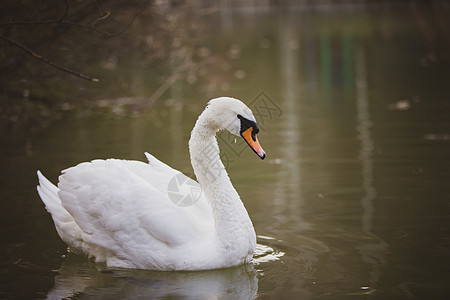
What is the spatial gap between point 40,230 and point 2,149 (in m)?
4.36

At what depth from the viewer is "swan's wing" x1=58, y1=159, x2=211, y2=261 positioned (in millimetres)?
6227

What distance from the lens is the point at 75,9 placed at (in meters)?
10.5

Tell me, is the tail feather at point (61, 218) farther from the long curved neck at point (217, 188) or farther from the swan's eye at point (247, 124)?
the swan's eye at point (247, 124)

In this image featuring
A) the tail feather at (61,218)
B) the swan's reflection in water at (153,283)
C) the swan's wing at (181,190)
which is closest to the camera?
the swan's reflection in water at (153,283)

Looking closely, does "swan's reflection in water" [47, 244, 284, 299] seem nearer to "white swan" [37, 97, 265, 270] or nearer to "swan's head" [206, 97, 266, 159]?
"white swan" [37, 97, 265, 270]

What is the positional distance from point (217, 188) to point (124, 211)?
778 millimetres

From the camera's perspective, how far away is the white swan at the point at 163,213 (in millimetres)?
6250

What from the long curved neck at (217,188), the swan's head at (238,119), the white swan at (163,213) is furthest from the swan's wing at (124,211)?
the swan's head at (238,119)

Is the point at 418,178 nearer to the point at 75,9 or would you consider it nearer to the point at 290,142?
the point at 290,142

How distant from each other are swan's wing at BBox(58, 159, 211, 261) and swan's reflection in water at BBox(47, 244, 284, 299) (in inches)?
8.3

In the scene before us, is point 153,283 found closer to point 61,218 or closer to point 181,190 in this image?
point 181,190

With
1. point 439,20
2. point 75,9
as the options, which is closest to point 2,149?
point 75,9

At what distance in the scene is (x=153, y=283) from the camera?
6.16 meters

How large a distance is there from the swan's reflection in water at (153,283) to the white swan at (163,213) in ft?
0.24
